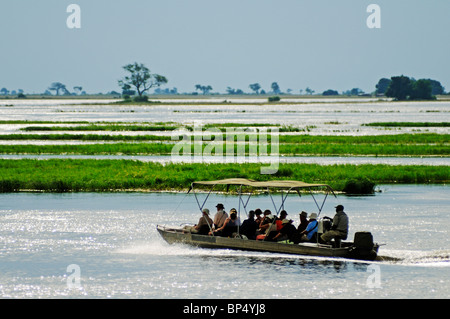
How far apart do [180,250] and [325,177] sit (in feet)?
68.0

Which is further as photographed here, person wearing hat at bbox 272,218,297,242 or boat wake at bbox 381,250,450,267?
person wearing hat at bbox 272,218,297,242

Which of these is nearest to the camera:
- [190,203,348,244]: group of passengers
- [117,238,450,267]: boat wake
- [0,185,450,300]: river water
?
[0,185,450,300]: river water

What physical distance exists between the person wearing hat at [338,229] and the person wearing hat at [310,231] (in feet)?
2.00

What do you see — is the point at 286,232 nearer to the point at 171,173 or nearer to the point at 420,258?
the point at 420,258

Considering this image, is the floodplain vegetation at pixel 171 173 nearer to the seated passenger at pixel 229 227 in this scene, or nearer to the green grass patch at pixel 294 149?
the green grass patch at pixel 294 149

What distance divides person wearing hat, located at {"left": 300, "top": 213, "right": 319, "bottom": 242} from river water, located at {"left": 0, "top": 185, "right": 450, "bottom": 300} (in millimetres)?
945

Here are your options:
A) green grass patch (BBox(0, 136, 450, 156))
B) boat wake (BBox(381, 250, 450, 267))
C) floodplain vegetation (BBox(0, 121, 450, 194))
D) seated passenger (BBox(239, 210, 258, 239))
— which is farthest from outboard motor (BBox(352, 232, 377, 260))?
green grass patch (BBox(0, 136, 450, 156))

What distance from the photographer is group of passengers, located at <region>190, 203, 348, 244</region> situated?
89.9 feet

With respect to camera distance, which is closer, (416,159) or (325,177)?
(325,177)

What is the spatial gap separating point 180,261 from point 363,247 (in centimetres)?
670

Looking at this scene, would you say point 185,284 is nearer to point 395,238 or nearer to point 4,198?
point 395,238

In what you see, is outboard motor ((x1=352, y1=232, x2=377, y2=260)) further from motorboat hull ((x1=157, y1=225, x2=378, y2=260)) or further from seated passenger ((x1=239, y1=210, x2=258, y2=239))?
seated passenger ((x1=239, y1=210, x2=258, y2=239))
